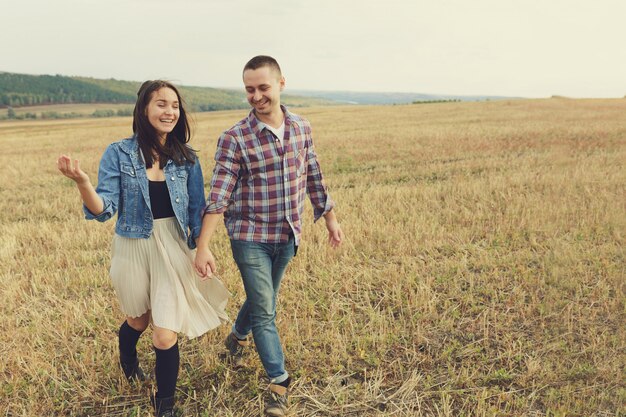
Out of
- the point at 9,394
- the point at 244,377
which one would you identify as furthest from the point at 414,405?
the point at 9,394

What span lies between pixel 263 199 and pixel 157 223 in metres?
0.73

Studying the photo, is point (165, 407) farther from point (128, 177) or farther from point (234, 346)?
point (128, 177)

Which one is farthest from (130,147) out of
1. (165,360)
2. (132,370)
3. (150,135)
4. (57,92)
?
(57,92)

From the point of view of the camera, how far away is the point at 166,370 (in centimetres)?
310

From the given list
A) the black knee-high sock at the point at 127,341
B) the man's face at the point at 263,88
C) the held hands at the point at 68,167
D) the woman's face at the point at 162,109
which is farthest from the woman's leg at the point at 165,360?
the man's face at the point at 263,88

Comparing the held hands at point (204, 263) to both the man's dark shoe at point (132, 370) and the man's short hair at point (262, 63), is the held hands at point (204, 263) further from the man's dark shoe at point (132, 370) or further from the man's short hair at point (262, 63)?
the man's short hair at point (262, 63)

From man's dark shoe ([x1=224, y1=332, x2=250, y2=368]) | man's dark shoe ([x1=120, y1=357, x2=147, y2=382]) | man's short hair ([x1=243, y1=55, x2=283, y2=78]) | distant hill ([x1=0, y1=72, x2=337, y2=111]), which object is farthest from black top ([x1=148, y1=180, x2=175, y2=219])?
distant hill ([x1=0, y1=72, x2=337, y2=111])

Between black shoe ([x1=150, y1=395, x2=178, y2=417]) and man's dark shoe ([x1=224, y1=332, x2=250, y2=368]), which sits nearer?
black shoe ([x1=150, y1=395, x2=178, y2=417])

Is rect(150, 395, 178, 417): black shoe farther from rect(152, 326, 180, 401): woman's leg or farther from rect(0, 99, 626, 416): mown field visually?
rect(0, 99, 626, 416): mown field

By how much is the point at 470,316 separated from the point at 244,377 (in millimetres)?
2269

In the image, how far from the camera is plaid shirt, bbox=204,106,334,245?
10.1ft

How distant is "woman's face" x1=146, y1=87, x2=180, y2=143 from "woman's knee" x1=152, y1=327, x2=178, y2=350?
132 centimetres

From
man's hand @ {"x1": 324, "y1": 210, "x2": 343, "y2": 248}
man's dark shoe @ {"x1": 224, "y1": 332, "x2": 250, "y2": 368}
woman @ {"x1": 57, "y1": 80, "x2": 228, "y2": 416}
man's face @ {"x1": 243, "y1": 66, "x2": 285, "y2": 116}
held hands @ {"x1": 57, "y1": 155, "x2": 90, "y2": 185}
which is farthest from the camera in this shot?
man's dark shoe @ {"x1": 224, "y1": 332, "x2": 250, "y2": 368}

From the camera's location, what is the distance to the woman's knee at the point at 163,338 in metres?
3.03
